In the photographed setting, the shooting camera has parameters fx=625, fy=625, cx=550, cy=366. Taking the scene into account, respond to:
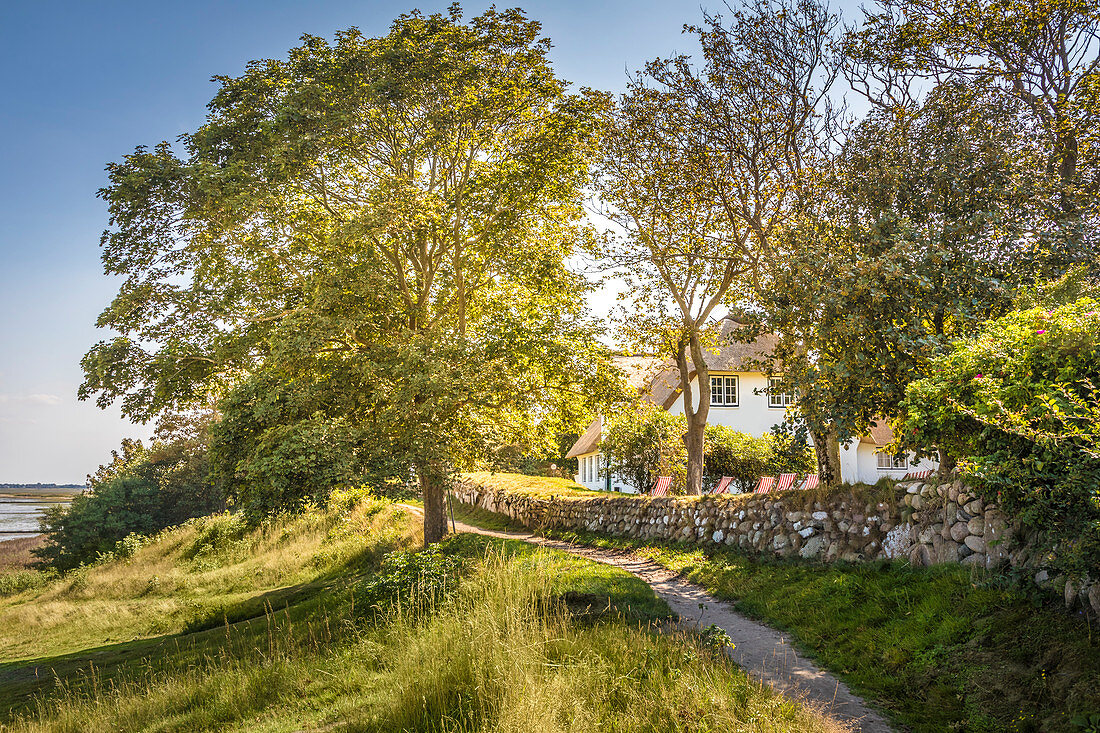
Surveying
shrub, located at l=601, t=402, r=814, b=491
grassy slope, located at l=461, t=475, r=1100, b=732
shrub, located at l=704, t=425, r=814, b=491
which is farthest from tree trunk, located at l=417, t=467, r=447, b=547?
shrub, located at l=704, t=425, r=814, b=491

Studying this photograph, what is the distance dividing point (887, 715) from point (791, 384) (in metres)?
5.20

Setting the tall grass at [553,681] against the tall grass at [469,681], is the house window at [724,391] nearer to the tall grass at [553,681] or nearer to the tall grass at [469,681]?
the tall grass at [469,681]

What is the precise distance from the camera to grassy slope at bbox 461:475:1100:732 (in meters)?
4.98

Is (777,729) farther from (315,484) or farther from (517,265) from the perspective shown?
(517,265)

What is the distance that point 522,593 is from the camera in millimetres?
6930

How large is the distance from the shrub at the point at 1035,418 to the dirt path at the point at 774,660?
2191 millimetres

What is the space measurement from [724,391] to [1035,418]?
29158 millimetres

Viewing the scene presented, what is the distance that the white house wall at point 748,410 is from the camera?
33.8 m

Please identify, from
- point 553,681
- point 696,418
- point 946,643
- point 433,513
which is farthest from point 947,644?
point 433,513

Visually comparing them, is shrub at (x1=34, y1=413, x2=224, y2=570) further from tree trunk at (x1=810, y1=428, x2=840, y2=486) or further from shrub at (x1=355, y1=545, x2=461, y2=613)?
tree trunk at (x1=810, y1=428, x2=840, y2=486)

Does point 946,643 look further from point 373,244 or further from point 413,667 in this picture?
point 373,244

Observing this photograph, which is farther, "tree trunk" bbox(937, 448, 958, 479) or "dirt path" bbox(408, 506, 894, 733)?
"tree trunk" bbox(937, 448, 958, 479)

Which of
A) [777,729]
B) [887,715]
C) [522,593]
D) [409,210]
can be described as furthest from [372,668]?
[409,210]

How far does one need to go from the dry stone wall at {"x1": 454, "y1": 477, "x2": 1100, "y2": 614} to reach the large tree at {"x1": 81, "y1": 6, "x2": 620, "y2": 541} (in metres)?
4.15
